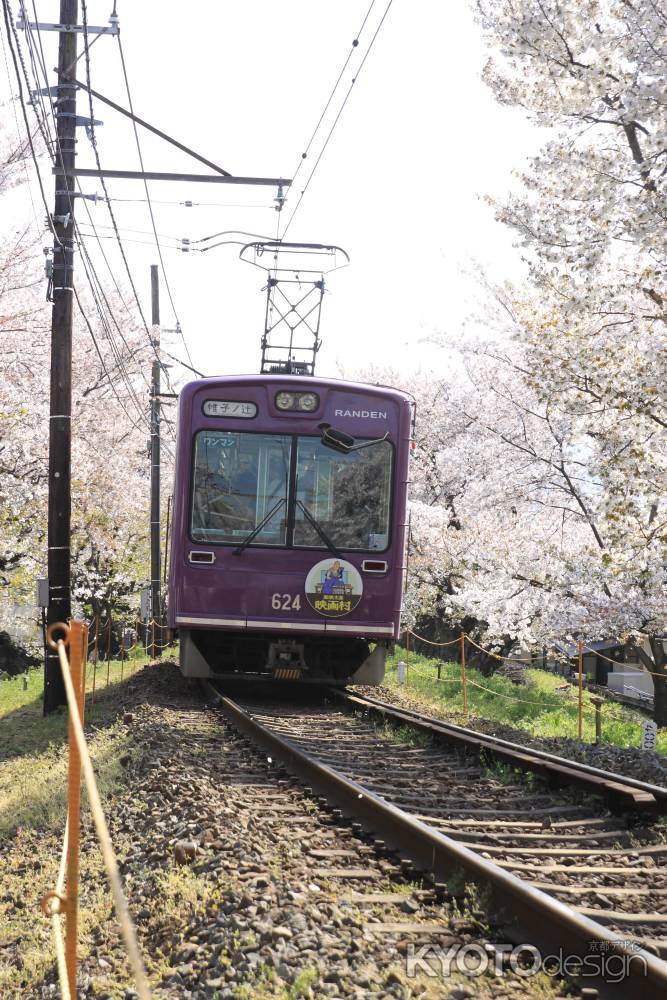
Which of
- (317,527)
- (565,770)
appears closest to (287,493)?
(317,527)

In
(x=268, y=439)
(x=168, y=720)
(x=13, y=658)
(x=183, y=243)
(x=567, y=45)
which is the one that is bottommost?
(x=13, y=658)

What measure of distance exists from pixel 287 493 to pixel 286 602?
3.66ft

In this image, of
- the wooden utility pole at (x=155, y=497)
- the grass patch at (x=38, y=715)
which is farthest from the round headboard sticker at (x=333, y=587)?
the wooden utility pole at (x=155, y=497)

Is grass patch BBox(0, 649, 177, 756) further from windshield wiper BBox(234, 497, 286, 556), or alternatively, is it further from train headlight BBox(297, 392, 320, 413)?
train headlight BBox(297, 392, 320, 413)

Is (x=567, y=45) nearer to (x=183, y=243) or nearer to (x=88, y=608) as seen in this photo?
(x=183, y=243)

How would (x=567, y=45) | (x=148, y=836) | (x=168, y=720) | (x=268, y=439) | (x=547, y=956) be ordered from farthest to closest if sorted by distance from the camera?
1. (x=567, y=45)
2. (x=268, y=439)
3. (x=168, y=720)
4. (x=148, y=836)
5. (x=547, y=956)

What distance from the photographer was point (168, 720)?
8.68m

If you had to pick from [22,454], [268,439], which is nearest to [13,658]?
[22,454]

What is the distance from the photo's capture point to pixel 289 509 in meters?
9.70

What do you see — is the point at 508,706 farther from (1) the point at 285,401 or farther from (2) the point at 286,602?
(1) the point at 285,401

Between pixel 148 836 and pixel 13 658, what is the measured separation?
2677 centimetres

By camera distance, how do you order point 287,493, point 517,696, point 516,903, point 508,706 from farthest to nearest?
point 517,696 < point 508,706 < point 287,493 < point 516,903

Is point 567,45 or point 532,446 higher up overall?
point 567,45

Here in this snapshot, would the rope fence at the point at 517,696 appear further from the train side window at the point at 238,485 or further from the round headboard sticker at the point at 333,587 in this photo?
the train side window at the point at 238,485
